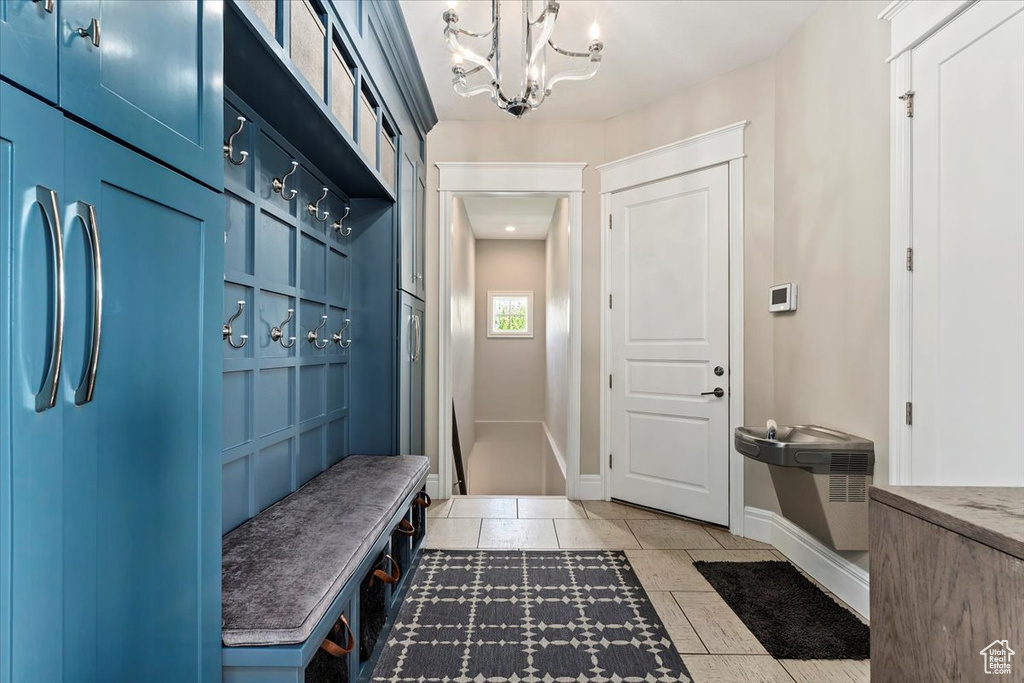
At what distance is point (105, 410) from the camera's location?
0.71m

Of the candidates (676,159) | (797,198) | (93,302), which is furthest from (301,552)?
(676,159)

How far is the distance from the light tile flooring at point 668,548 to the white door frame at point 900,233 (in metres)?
0.81

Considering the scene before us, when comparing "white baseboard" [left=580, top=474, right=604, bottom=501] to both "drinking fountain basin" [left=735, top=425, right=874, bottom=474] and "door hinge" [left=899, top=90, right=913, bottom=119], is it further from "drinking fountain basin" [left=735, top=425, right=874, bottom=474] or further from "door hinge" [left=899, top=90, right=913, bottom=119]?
"door hinge" [left=899, top=90, right=913, bottom=119]

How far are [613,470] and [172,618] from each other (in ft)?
10.2

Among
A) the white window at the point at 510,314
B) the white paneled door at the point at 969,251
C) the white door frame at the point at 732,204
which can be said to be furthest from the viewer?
the white window at the point at 510,314

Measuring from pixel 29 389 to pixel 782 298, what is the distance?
298cm

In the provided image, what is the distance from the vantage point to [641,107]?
11.7ft

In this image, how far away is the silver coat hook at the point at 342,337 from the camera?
2.38 m

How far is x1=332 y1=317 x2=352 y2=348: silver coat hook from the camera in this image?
2.38 m

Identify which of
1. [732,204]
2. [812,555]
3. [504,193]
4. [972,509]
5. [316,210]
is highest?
[504,193]

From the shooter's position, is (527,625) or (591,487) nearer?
(527,625)

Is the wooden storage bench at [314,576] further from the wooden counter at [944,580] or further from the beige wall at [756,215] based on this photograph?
the beige wall at [756,215]

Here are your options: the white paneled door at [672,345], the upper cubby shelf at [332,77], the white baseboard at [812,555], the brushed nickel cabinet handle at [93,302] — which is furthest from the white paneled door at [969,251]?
the brushed nickel cabinet handle at [93,302]

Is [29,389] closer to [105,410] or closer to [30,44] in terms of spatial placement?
[105,410]
